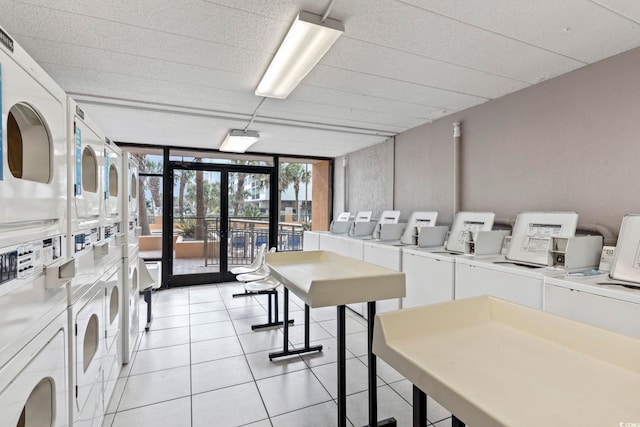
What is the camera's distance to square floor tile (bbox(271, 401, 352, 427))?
1.93 metres

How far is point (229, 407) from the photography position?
209 cm

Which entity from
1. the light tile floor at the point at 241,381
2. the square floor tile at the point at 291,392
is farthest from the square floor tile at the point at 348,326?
the square floor tile at the point at 291,392

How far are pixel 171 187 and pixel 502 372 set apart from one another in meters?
5.39

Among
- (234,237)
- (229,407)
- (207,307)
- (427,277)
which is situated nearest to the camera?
(229,407)

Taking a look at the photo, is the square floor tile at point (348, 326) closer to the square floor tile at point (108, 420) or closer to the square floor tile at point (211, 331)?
the square floor tile at point (211, 331)

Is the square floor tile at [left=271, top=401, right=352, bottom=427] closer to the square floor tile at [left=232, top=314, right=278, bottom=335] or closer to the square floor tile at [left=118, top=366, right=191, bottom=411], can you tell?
the square floor tile at [left=118, top=366, right=191, bottom=411]

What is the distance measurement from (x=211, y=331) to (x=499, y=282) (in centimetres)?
284

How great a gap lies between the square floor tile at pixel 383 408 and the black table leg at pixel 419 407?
1024 millimetres

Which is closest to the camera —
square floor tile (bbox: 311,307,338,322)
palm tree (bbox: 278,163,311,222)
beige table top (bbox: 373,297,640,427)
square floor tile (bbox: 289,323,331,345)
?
beige table top (bbox: 373,297,640,427)

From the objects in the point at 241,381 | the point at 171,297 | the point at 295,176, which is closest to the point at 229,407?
the point at 241,381

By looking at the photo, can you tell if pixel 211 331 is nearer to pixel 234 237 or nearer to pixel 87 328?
pixel 87 328

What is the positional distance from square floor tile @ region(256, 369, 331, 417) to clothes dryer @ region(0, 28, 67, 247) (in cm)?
170

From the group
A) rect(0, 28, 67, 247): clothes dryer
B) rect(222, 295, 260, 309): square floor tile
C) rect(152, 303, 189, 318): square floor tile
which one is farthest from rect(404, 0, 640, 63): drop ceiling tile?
rect(152, 303, 189, 318): square floor tile

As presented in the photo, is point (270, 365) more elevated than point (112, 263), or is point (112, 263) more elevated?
point (112, 263)
